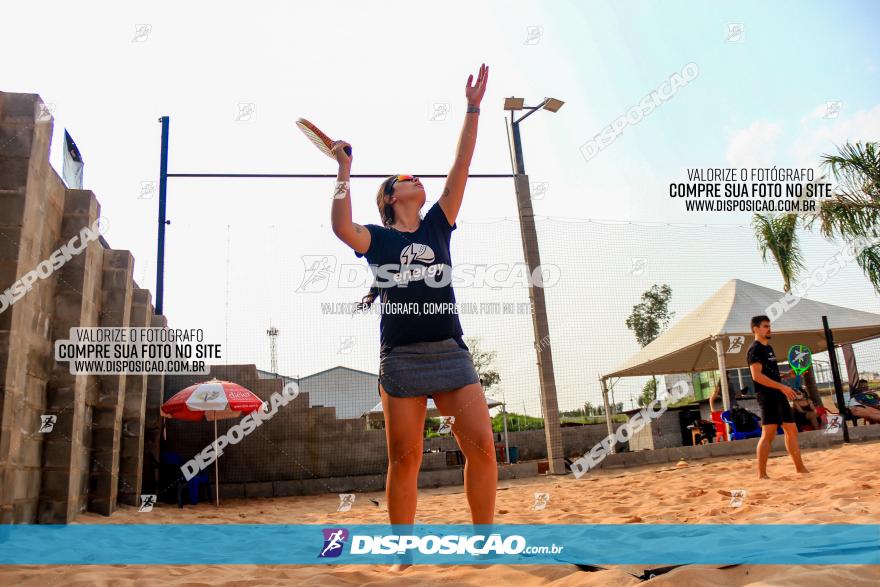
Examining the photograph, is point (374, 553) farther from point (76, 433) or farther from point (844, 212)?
point (844, 212)

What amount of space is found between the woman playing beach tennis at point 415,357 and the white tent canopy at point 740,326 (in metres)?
8.13

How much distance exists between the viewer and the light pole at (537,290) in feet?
28.1

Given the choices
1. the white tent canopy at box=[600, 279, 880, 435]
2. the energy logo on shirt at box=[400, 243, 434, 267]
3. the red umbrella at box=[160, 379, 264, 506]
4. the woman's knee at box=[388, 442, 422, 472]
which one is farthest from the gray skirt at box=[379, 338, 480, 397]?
the white tent canopy at box=[600, 279, 880, 435]

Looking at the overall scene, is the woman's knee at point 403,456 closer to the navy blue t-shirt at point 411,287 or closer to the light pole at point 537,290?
the navy blue t-shirt at point 411,287

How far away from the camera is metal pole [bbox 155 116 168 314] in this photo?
829 centimetres

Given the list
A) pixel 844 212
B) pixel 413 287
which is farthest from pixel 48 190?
pixel 844 212

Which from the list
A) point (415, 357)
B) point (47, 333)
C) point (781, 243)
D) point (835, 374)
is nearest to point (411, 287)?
point (415, 357)

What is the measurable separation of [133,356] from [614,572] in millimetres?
6644

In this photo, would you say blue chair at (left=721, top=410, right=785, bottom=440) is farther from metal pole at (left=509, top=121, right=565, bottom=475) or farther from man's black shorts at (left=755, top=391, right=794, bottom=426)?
man's black shorts at (left=755, top=391, right=794, bottom=426)

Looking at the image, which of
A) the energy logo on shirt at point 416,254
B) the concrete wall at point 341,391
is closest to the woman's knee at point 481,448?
the energy logo on shirt at point 416,254

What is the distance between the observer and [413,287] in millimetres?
2623

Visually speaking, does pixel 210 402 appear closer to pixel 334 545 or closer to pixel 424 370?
pixel 334 545

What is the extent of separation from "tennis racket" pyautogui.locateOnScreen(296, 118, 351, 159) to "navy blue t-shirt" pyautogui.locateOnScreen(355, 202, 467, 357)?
357 mm

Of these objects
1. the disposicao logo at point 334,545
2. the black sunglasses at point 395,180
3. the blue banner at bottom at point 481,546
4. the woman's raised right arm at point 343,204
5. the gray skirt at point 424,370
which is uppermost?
Result: the black sunglasses at point 395,180
